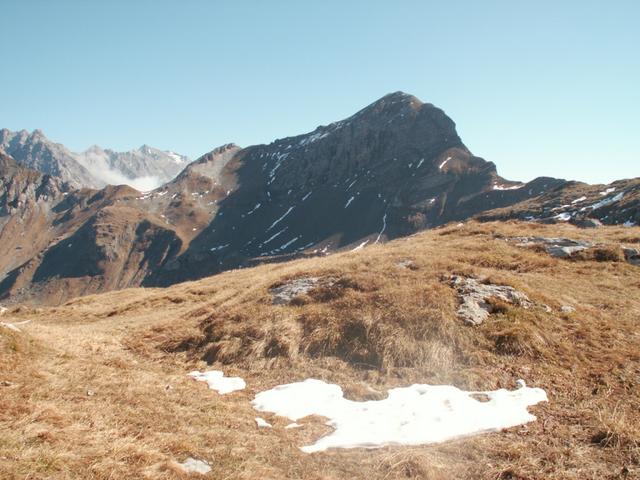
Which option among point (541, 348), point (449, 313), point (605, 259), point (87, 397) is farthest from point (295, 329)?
point (605, 259)

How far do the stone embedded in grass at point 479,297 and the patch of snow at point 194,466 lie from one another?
10.1 metres

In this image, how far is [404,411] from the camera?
1004 centimetres

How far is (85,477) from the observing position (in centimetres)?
627

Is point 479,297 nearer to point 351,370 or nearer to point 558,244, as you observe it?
point 351,370

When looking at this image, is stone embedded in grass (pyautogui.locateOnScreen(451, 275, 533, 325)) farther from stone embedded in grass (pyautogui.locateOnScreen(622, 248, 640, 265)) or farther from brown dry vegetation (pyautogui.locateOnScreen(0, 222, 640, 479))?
stone embedded in grass (pyautogui.locateOnScreen(622, 248, 640, 265))

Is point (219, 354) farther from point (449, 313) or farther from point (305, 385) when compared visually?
point (449, 313)

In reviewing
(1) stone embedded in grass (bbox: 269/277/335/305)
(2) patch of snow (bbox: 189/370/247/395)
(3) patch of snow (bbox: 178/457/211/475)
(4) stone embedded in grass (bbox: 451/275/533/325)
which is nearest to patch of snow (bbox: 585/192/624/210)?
(4) stone embedded in grass (bbox: 451/275/533/325)

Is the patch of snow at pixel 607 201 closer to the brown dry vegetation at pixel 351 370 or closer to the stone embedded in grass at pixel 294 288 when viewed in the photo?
the brown dry vegetation at pixel 351 370

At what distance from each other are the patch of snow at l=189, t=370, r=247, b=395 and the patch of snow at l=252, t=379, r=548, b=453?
1032mm

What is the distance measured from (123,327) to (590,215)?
502 feet

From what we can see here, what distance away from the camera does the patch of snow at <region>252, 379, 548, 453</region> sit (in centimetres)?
889

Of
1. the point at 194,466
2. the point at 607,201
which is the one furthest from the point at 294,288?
the point at 607,201

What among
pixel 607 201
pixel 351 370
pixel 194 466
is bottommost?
pixel 351 370

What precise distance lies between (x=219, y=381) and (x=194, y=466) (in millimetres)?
5726
